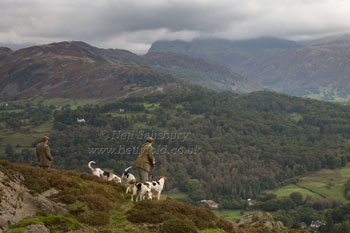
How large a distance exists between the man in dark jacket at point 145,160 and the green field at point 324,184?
136195 millimetres

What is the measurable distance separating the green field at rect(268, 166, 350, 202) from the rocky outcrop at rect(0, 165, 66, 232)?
144 meters

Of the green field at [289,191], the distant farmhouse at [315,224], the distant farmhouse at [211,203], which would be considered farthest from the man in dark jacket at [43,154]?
the green field at [289,191]

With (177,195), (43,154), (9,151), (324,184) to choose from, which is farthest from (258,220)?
(9,151)

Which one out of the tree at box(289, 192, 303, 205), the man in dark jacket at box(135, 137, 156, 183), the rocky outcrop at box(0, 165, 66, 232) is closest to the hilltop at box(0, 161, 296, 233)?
the rocky outcrop at box(0, 165, 66, 232)

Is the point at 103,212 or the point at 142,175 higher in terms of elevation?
A: the point at 142,175

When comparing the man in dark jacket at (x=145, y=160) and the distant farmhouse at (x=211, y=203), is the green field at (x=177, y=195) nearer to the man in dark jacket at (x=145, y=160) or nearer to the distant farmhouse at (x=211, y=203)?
the distant farmhouse at (x=211, y=203)

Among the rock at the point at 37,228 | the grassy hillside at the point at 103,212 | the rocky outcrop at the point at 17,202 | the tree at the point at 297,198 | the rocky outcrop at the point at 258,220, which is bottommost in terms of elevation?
the tree at the point at 297,198

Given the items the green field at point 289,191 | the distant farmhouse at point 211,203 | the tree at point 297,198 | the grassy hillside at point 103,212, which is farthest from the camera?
the green field at point 289,191

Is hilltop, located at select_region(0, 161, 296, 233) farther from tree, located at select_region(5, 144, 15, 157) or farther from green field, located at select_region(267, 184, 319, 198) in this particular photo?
tree, located at select_region(5, 144, 15, 157)

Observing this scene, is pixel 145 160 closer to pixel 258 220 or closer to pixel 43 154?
pixel 43 154

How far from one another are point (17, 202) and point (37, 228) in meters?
2.69

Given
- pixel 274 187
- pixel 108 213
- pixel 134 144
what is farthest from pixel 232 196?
pixel 108 213

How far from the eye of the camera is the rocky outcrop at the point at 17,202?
14.2 meters

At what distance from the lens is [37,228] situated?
13.8 m
